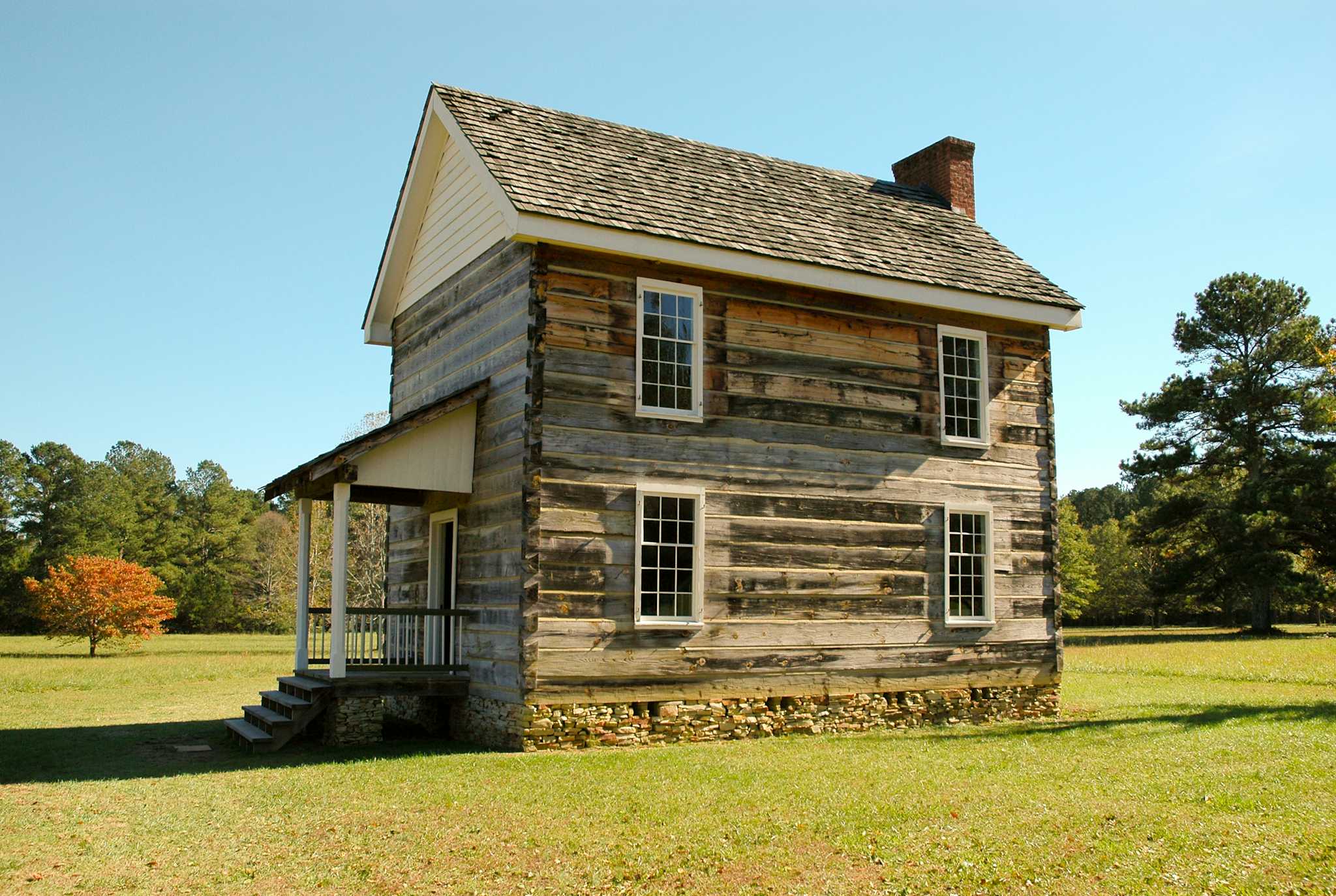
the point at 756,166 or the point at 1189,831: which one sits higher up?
the point at 756,166

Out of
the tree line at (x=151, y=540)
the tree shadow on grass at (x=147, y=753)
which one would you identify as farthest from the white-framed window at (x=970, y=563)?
the tree line at (x=151, y=540)

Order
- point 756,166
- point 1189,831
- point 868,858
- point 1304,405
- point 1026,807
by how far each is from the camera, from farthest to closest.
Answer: point 1304,405, point 756,166, point 1026,807, point 1189,831, point 868,858

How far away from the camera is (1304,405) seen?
1692 inches

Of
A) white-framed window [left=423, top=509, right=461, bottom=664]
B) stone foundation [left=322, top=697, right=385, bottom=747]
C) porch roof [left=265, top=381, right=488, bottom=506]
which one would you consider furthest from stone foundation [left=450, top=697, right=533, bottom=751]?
porch roof [left=265, top=381, right=488, bottom=506]

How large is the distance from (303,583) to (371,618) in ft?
3.52

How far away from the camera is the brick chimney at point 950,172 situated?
815 inches

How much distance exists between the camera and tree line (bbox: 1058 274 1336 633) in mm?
41656

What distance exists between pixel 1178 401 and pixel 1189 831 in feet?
133

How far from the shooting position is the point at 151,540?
219ft

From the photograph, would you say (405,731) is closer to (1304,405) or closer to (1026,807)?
(1026,807)

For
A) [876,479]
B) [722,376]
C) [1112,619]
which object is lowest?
[1112,619]

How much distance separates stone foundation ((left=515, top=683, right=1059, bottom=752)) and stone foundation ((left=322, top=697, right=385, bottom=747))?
1.30 metres

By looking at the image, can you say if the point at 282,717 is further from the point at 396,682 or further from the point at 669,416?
the point at 669,416

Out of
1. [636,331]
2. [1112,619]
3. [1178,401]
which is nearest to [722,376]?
[636,331]
